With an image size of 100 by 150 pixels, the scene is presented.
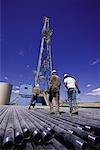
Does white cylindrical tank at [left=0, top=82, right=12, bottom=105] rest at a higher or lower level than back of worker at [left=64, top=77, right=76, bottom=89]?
higher

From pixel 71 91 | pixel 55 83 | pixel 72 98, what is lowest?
pixel 72 98

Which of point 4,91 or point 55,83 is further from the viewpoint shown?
point 4,91

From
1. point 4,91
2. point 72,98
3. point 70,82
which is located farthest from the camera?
point 4,91

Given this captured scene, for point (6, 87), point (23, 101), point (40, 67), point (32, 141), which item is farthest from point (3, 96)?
point (32, 141)

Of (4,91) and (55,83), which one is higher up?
(4,91)

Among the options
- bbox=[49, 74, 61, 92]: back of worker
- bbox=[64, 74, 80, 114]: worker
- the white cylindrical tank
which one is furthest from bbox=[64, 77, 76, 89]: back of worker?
the white cylindrical tank

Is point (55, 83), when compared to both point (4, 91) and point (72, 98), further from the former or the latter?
point (4, 91)

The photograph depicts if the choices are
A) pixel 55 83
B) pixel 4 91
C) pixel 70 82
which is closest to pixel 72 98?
pixel 70 82

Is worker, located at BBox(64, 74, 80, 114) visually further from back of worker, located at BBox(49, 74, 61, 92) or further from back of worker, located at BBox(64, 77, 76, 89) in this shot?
back of worker, located at BBox(49, 74, 61, 92)

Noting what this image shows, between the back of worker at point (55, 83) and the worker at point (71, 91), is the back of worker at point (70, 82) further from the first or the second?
the back of worker at point (55, 83)

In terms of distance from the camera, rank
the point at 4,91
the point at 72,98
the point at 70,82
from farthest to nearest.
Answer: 1. the point at 4,91
2. the point at 70,82
3. the point at 72,98

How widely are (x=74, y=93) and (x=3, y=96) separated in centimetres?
1941

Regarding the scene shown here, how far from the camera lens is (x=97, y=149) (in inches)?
93.4

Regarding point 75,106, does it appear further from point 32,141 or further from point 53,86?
point 32,141
